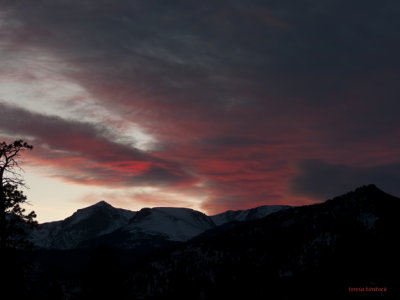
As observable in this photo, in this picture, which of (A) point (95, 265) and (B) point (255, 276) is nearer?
(A) point (95, 265)

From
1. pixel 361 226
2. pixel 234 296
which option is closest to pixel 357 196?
pixel 361 226

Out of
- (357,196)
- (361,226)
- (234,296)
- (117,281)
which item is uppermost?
(357,196)

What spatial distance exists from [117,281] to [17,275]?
59.6 feet

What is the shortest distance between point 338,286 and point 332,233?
3619cm

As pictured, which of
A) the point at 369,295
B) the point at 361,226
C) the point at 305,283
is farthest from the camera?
the point at 361,226

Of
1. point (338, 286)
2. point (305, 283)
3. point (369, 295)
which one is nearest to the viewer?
point (369, 295)

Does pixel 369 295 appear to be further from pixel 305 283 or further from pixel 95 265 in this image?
pixel 95 265

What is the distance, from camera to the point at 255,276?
19912 centimetres

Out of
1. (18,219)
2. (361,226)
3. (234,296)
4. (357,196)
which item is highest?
(357,196)

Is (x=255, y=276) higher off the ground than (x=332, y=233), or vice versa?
(x=332, y=233)

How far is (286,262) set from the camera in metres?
194

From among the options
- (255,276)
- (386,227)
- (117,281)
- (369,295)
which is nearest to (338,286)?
(369,295)

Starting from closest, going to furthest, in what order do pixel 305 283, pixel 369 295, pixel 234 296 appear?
pixel 369 295 < pixel 305 283 < pixel 234 296

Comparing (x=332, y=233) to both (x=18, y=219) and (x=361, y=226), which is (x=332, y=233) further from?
(x=18, y=219)
